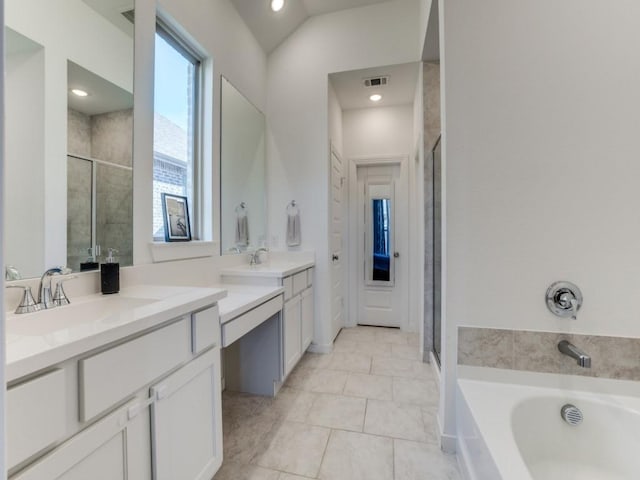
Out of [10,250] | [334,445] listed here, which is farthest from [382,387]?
[10,250]

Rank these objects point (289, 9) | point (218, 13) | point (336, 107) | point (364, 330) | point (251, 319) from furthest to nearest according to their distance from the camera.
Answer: point (364, 330), point (336, 107), point (289, 9), point (218, 13), point (251, 319)

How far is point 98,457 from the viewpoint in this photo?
0.82 meters

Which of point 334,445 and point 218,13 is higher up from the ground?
point 218,13

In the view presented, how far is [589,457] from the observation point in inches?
52.6

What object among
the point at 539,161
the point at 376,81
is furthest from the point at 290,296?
the point at 376,81

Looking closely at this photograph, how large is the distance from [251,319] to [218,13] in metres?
2.29

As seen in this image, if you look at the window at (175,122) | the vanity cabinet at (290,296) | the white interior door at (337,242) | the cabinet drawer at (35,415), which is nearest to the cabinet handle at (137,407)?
the cabinet drawer at (35,415)

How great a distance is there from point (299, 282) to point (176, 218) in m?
1.13

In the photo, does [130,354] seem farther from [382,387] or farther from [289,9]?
[289,9]

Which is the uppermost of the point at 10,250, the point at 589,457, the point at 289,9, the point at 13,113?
the point at 289,9

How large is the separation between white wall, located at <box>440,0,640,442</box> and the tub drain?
359 mm

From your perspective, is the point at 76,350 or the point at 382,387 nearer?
the point at 76,350

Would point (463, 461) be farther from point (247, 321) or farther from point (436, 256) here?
point (436, 256)

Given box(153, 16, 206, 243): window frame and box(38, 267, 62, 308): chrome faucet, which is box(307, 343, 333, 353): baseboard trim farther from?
box(38, 267, 62, 308): chrome faucet
